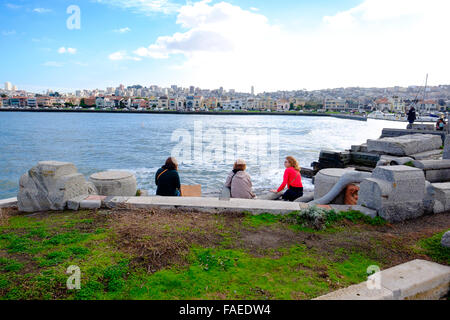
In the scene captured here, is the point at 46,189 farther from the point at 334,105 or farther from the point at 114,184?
the point at 334,105

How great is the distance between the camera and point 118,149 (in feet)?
100

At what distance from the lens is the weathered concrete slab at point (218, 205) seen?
5.06m

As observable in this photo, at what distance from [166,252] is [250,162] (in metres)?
18.0

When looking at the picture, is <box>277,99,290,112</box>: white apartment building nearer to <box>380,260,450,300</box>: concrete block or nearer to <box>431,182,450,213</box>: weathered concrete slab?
<box>431,182,450,213</box>: weathered concrete slab

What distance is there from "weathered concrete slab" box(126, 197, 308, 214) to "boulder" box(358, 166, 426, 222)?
1.10 metres

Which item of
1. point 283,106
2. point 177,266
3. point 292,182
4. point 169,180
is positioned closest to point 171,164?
point 169,180

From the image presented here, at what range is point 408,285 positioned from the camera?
2832 millimetres

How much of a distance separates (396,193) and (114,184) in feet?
16.8

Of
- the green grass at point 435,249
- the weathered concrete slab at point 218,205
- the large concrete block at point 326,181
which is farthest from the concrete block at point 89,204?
the green grass at point 435,249

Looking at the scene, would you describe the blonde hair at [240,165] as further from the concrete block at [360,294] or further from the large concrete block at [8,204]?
the large concrete block at [8,204]

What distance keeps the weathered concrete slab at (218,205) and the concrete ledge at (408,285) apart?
81.1 inches

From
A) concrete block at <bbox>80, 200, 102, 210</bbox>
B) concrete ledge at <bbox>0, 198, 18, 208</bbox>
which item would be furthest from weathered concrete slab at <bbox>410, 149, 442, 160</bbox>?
concrete ledge at <bbox>0, 198, 18, 208</bbox>

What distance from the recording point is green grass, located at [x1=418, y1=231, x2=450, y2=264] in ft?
11.9
